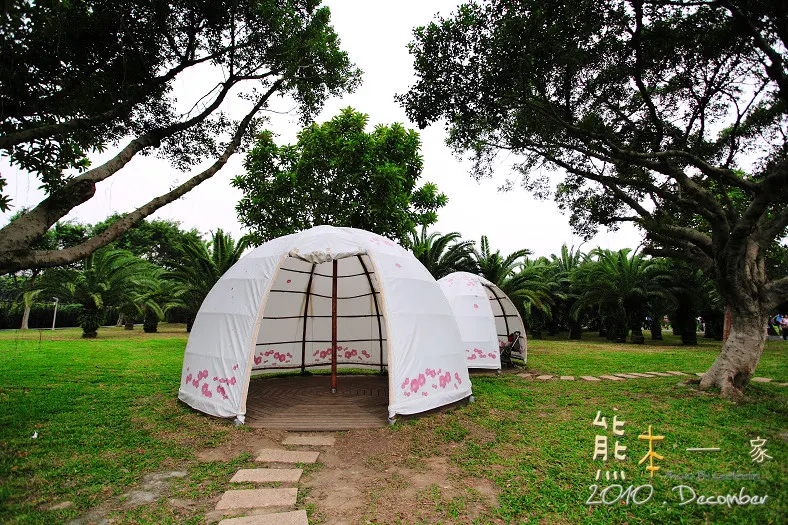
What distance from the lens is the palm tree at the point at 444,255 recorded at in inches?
794

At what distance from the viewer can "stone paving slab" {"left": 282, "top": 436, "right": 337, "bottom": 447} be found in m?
5.31

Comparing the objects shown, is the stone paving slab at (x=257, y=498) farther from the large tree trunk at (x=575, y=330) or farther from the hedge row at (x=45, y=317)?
the hedge row at (x=45, y=317)

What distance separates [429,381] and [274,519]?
3380mm

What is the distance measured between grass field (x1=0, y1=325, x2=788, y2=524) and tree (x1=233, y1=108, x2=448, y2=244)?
230 inches

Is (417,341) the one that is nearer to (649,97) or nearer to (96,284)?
(649,97)

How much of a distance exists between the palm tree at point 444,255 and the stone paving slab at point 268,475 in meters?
15.7

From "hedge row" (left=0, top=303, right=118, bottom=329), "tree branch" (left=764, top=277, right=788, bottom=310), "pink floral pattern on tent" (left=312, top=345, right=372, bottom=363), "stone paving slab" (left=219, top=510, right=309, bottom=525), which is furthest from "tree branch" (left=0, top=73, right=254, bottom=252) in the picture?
"hedge row" (left=0, top=303, right=118, bottom=329)

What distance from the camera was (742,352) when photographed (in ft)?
25.0

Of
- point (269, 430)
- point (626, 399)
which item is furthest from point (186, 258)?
point (626, 399)

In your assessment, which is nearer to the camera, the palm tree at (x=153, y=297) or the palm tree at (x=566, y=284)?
the palm tree at (x=153, y=297)

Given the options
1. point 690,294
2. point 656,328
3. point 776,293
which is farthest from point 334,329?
point 656,328

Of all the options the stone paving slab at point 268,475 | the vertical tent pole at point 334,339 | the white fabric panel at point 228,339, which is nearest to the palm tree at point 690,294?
the vertical tent pole at point 334,339

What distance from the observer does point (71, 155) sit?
5387mm

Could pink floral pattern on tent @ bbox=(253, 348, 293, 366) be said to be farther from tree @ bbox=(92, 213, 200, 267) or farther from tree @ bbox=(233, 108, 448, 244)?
tree @ bbox=(92, 213, 200, 267)
